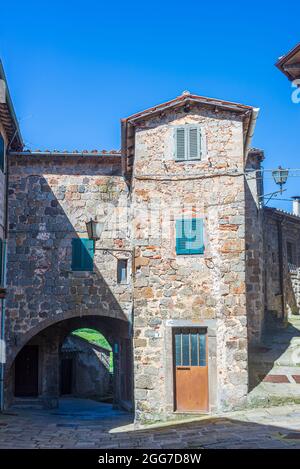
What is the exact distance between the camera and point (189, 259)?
14.1m

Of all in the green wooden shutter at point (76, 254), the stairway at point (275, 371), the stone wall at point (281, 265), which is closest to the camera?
the stairway at point (275, 371)

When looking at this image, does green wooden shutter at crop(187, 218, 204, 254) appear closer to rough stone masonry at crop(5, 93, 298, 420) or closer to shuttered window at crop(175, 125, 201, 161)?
rough stone masonry at crop(5, 93, 298, 420)

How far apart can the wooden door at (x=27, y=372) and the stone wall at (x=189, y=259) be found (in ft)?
24.8

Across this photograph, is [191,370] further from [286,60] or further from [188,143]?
[286,60]

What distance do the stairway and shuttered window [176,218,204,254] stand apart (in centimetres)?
346

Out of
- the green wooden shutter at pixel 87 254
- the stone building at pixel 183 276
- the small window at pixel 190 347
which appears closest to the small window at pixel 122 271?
the green wooden shutter at pixel 87 254

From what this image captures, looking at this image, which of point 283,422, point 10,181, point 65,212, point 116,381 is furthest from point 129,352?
point 283,422

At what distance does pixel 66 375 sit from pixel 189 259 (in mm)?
17982

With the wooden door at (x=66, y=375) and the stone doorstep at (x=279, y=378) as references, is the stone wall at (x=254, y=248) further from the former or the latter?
the wooden door at (x=66, y=375)

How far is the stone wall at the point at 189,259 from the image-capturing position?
1359cm

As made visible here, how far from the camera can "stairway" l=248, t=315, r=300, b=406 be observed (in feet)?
43.1

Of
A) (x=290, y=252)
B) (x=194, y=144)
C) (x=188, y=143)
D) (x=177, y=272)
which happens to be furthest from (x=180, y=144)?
(x=290, y=252)

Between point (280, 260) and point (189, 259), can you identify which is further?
point (280, 260)

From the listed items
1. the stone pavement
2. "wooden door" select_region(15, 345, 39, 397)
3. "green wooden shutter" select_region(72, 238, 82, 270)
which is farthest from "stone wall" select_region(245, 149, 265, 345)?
"wooden door" select_region(15, 345, 39, 397)
